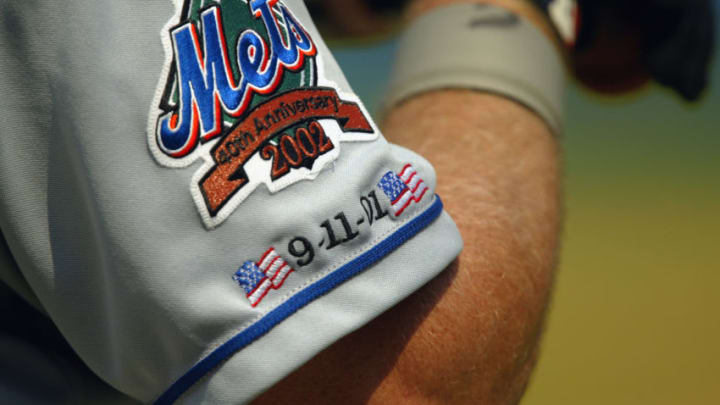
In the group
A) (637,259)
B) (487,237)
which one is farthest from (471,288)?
(637,259)

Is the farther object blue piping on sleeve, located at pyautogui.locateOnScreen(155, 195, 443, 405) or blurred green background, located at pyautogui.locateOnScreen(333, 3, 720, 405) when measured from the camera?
blurred green background, located at pyautogui.locateOnScreen(333, 3, 720, 405)

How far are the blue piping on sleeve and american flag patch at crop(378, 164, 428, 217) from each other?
0.5 inches

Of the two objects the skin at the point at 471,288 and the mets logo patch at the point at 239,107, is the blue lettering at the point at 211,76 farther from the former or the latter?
the skin at the point at 471,288

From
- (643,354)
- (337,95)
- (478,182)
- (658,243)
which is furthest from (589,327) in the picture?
(337,95)

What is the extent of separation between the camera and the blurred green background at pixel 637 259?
130 centimetres

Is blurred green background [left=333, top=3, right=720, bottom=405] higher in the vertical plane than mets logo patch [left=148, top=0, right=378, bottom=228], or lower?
lower

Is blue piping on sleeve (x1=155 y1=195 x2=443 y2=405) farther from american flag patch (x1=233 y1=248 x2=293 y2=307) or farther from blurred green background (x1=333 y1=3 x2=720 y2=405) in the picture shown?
blurred green background (x1=333 y1=3 x2=720 y2=405)

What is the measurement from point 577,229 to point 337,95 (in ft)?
5.29

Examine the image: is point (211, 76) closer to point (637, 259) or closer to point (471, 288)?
point (471, 288)

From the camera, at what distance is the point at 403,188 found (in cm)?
31

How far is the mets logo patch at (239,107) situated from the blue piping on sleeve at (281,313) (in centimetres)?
4

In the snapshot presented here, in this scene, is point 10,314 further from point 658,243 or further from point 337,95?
point 658,243

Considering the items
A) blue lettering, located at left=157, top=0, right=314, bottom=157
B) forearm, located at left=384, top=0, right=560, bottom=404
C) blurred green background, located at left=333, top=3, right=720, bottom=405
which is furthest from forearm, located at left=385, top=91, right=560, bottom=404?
blurred green background, located at left=333, top=3, right=720, bottom=405

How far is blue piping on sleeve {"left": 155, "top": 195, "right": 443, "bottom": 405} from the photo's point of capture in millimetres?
273
